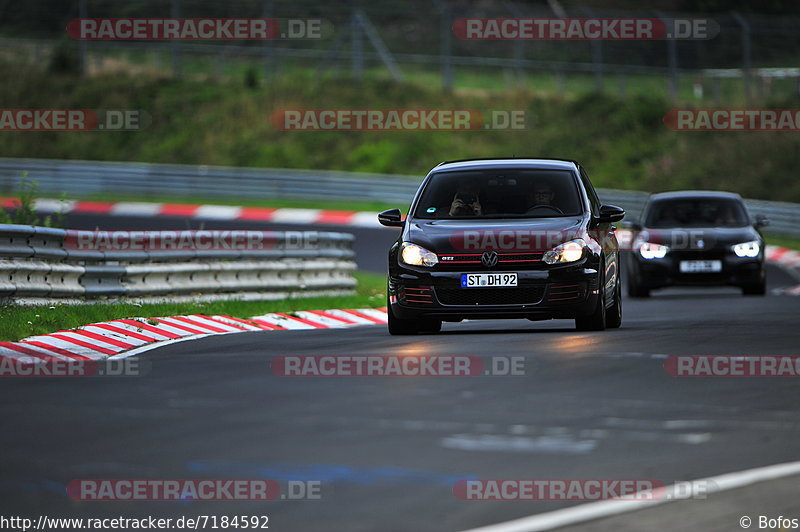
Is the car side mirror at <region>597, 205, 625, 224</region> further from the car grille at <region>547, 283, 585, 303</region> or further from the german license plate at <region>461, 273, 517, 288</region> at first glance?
the german license plate at <region>461, 273, 517, 288</region>

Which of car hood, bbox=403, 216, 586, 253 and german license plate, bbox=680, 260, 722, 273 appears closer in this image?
car hood, bbox=403, 216, 586, 253

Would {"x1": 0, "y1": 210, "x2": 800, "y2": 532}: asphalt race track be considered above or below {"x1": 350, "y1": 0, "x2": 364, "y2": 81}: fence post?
below

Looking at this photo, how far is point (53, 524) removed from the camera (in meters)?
6.15

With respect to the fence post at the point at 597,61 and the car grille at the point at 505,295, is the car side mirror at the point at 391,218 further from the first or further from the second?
the fence post at the point at 597,61

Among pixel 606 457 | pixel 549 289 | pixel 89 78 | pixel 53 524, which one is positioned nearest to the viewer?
pixel 53 524

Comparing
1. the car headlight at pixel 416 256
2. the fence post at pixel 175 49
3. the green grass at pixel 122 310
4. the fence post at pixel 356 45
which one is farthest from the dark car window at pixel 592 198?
the fence post at pixel 175 49

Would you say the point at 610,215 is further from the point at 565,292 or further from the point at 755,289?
the point at 755,289

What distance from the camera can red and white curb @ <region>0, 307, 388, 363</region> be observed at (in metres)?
12.0

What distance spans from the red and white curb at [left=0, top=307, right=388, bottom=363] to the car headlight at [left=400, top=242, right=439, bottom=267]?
76.1 inches

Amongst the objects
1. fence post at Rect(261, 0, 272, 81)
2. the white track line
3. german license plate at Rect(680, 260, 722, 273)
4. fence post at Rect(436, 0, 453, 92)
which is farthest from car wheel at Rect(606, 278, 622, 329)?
fence post at Rect(261, 0, 272, 81)

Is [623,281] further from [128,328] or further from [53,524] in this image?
[53,524]

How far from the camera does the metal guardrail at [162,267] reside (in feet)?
47.2

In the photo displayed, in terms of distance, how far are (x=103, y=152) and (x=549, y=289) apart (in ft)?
125

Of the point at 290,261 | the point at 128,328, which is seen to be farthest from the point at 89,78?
the point at 128,328
